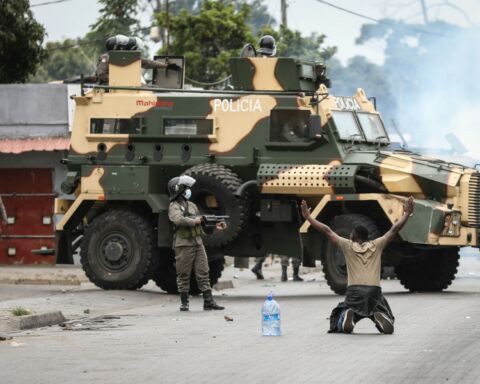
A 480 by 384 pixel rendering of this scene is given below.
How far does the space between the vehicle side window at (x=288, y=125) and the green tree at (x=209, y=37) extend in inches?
893

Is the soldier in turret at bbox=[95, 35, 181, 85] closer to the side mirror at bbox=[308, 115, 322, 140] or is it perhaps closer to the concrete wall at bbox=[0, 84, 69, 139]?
the side mirror at bbox=[308, 115, 322, 140]

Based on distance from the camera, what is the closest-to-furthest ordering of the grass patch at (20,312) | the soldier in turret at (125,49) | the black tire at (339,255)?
the grass patch at (20,312) → the black tire at (339,255) → the soldier in turret at (125,49)

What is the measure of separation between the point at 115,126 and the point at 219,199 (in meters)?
2.42

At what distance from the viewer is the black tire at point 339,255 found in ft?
75.4

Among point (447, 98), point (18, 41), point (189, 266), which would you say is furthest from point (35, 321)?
point (447, 98)

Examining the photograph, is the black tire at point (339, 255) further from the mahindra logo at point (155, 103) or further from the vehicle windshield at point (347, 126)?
the mahindra logo at point (155, 103)

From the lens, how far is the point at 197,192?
77.6ft

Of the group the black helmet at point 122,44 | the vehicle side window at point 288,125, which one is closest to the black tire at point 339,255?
the vehicle side window at point 288,125

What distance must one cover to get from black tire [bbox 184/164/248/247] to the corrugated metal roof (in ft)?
30.1

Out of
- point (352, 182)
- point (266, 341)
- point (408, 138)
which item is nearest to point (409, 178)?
point (352, 182)

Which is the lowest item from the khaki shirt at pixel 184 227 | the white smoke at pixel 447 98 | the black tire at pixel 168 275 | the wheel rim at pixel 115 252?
the black tire at pixel 168 275

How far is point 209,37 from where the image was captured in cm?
4784

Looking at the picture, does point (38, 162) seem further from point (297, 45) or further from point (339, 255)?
point (297, 45)

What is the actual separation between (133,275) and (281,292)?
2896 mm
